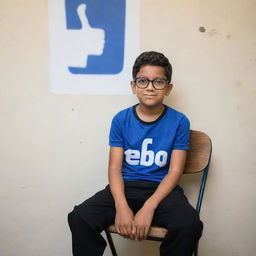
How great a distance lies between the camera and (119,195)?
1141 millimetres

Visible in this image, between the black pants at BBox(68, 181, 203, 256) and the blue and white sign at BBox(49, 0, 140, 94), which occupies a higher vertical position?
the blue and white sign at BBox(49, 0, 140, 94)

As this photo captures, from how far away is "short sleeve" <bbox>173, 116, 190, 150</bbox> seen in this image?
1203 millimetres

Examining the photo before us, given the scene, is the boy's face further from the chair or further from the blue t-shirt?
the chair

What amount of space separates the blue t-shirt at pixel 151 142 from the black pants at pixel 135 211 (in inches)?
2.2

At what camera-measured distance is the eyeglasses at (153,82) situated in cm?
118

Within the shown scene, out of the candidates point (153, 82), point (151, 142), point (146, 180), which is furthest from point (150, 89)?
point (146, 180)

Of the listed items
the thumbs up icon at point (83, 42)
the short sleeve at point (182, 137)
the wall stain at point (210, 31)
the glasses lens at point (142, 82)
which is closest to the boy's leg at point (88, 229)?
the short sleeve at point (182, 137)

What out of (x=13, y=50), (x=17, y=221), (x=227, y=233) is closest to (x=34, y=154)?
(x=17, y=221)

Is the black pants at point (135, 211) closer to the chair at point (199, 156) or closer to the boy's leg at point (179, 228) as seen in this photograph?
the boy's leg at point (179, 228)

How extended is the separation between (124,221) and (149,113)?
0.44 metres

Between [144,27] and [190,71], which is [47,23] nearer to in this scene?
[144,27]

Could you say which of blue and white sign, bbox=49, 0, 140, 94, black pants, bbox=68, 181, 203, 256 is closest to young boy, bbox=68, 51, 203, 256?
black pants, bbox=68, 181, 203, 256

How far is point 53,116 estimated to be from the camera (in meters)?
1.48

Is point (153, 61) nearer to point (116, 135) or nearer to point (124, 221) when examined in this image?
point (116, 135)
